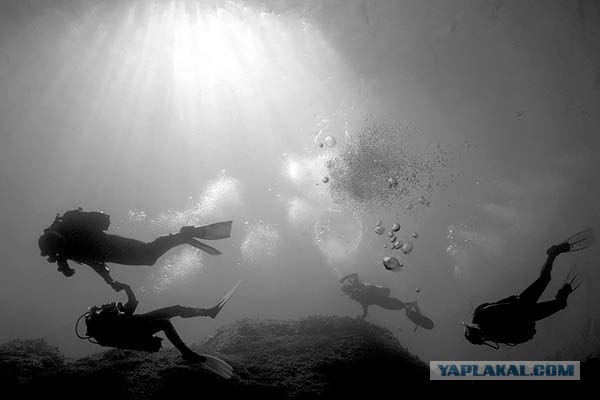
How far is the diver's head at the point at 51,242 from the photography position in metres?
5.20

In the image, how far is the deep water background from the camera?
2216 centimetres

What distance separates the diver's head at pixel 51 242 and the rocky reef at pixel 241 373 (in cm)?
220

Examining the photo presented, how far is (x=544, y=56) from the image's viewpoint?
916 inches

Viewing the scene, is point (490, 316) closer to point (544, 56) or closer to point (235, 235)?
point (544, 56)

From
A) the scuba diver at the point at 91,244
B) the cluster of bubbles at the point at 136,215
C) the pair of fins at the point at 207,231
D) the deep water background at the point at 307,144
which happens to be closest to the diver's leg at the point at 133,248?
the scuba diver at the point at 91,244

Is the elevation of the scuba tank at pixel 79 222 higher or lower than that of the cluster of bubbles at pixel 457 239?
Answer: lower

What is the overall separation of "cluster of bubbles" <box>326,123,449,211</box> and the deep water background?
36 cm

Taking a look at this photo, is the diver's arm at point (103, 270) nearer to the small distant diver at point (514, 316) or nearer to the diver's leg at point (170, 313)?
the diver's leg at point (170, 313)

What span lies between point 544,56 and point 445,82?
22.6 ft

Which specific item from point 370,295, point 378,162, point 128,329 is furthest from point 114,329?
point 378,162

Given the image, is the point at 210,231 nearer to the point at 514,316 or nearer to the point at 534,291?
the point at 514,316

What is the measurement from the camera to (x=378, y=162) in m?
23.8

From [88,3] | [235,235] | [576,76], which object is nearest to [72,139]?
[88,3]

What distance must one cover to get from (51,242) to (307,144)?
30.2 m
